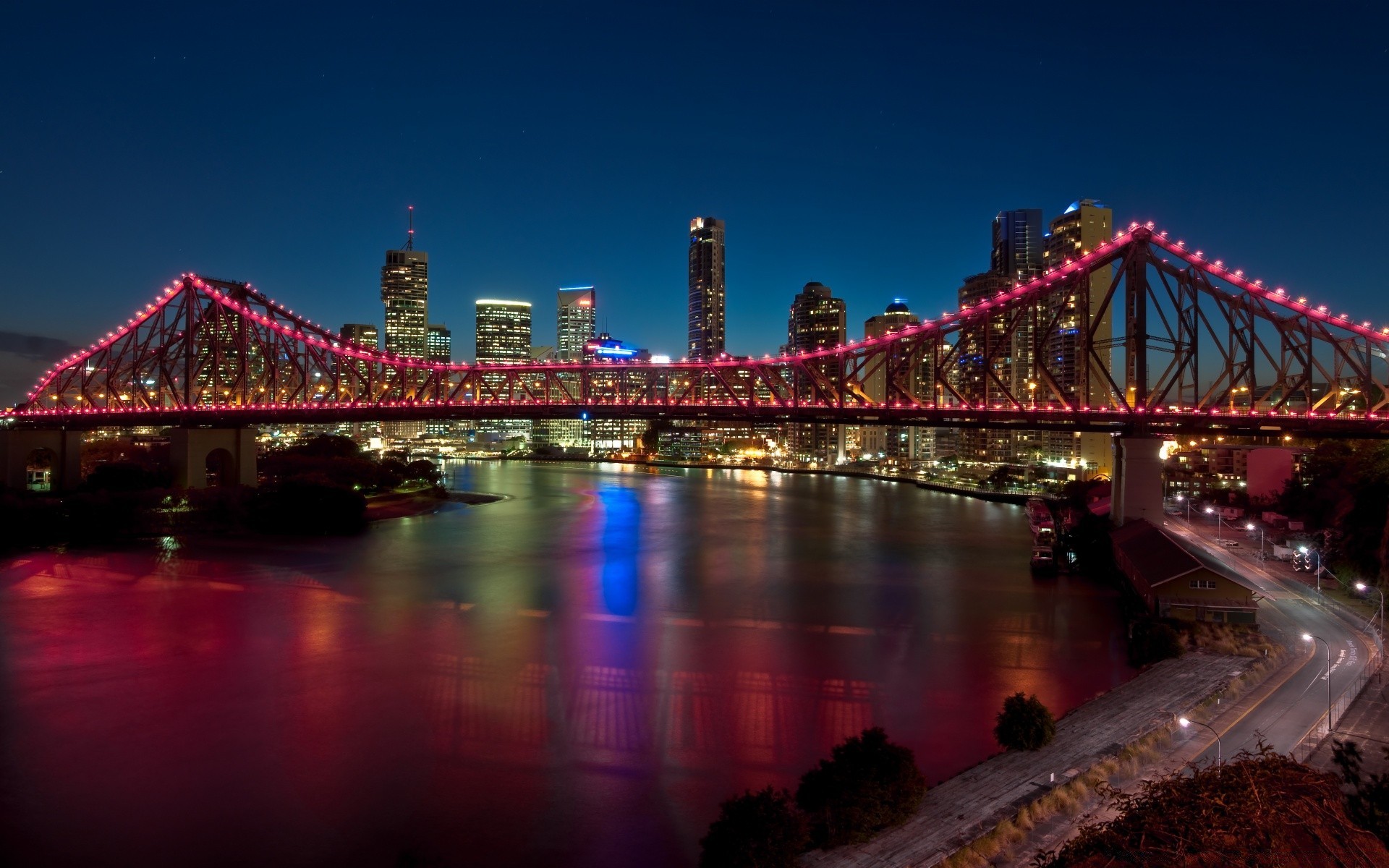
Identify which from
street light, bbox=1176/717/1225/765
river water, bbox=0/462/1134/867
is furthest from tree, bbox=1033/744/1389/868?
river water, bbox=0/462/1134/867

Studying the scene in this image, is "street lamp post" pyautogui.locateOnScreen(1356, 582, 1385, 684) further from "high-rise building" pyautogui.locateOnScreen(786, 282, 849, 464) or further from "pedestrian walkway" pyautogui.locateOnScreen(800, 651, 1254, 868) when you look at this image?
"high-rise building" pyautogui.locateOnScreen(786, 282, 849, 464)

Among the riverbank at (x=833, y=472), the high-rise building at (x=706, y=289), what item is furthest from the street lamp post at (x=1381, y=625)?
the high-rise building at (x=706, y=289)

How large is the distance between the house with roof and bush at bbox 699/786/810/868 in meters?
12.6

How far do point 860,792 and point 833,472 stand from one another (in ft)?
252

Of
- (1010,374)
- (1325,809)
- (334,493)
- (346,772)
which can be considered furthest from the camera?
(1010,374)

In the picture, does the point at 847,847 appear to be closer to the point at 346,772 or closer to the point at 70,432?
the point at 346,772

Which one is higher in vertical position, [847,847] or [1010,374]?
[1010,374]

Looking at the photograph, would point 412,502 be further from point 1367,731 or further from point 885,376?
point 1367,731

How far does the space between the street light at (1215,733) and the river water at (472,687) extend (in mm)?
2644

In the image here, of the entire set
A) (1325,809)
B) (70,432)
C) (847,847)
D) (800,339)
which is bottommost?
(847,847)

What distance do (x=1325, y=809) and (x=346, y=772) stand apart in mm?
11136

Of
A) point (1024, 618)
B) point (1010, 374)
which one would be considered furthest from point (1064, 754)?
point (1010, 374)

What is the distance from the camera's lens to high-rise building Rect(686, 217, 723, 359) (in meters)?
182

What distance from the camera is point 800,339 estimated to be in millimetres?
139750
